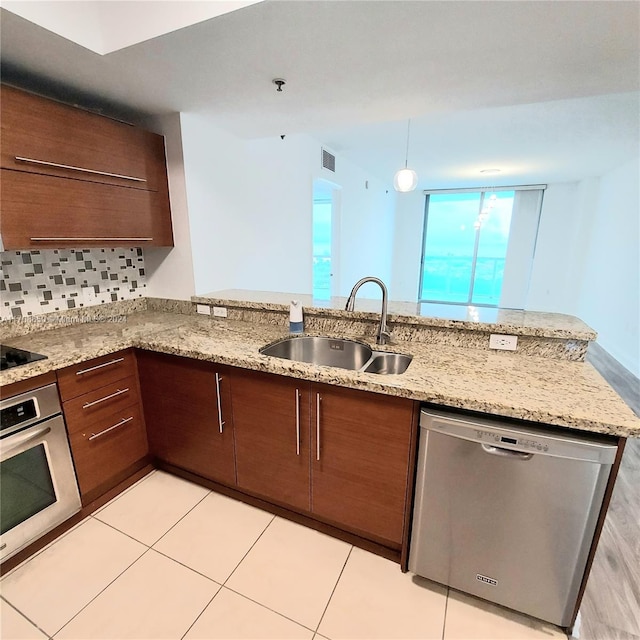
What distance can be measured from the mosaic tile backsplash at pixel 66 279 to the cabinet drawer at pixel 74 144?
20.8 inches

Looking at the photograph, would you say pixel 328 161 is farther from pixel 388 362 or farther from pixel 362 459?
pixel 362 459

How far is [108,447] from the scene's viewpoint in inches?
68.7

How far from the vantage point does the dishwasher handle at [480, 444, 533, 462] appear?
3.58ft

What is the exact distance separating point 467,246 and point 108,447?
7404mm

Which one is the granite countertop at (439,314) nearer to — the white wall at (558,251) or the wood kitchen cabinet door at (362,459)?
the wood kitchen cabinet door at (362,459)

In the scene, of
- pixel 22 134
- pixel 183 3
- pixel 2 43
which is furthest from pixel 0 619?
pixel 183 3

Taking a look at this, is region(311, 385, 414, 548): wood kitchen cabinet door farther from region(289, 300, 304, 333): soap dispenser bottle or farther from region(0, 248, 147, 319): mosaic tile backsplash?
region(0, 248, 147, 319): mosaic tile backsplash

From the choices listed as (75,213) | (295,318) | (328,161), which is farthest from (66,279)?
(328,161)

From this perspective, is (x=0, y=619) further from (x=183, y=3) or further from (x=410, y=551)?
(x=183, y=3)

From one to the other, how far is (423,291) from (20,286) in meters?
7.49

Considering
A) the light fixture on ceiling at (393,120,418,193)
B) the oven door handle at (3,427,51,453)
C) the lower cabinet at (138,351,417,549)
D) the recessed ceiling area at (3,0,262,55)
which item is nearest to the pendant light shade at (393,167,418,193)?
the light fixture on ceiling at (393,120,418,193)

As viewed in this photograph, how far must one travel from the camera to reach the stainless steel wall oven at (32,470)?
1336 mm

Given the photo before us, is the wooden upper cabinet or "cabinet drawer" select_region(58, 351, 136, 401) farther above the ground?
the wooden upper cabinet

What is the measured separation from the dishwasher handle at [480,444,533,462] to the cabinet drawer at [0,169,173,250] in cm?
208
